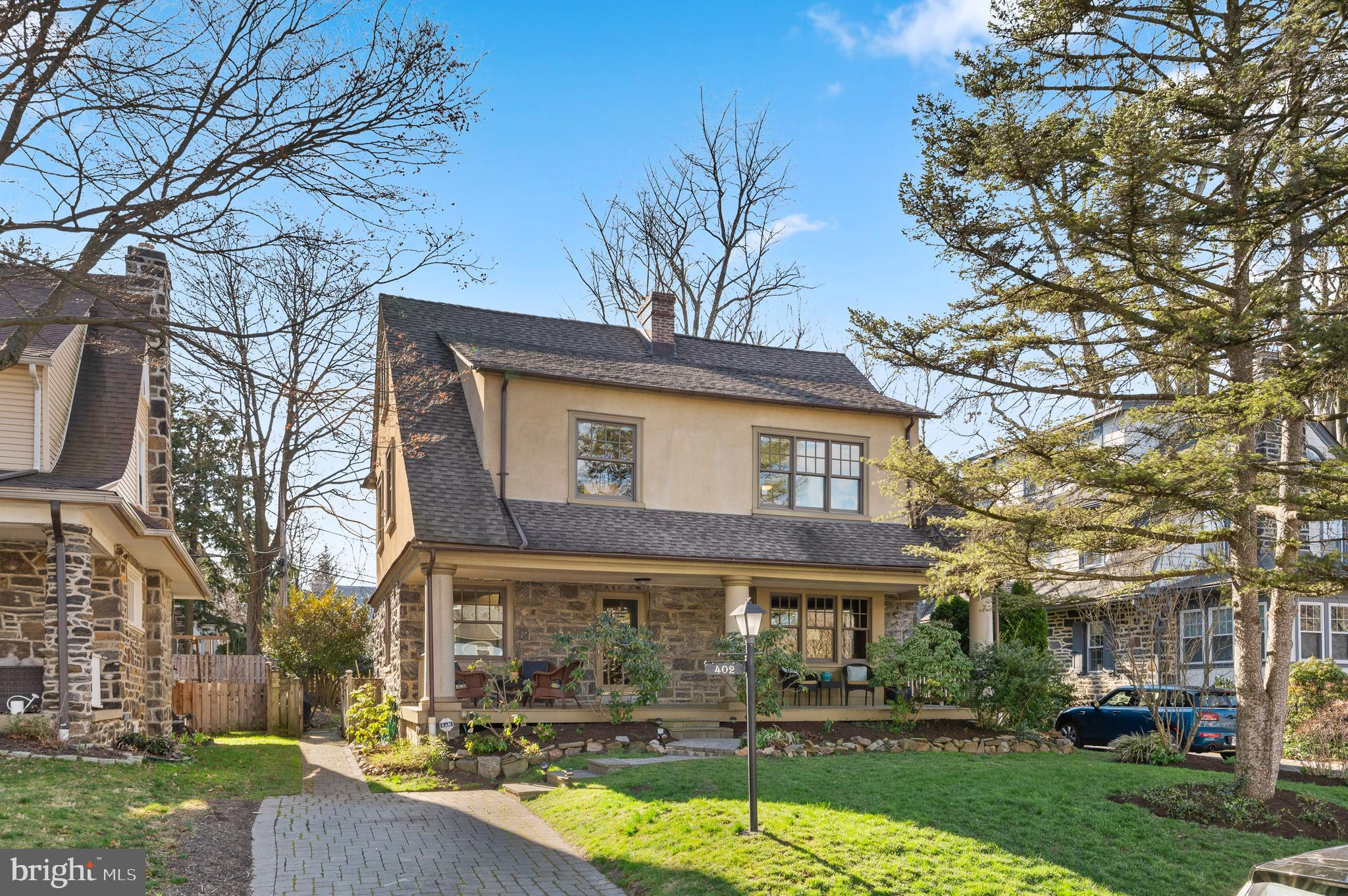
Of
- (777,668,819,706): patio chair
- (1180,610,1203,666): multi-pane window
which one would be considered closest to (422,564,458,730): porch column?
(777,668,819,706): patio chair

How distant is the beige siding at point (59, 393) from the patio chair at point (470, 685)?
6350 mm

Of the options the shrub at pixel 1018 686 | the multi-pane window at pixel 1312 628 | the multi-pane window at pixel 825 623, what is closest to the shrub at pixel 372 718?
the multi-pane window at pixel 825 623

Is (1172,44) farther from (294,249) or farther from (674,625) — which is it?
(674,625)

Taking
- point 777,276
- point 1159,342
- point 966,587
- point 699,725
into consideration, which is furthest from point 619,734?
point 777,276

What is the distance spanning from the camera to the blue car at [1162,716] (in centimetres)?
1686

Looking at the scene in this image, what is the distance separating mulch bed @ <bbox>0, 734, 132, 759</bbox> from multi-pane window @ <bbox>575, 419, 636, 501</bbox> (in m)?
7.87

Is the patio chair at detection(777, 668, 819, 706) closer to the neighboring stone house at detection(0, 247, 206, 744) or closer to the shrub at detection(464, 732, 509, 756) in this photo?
the shrub at detection(464, 732, 509, 756)

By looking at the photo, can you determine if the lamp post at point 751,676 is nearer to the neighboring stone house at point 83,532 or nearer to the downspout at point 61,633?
the neighboring stone house at point 83,532

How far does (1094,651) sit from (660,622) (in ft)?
47.7

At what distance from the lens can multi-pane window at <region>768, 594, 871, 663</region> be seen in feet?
62.2

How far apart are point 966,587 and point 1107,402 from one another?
8.99ft

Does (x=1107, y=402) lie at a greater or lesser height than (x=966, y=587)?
greater

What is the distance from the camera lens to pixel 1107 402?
11734 millimetres

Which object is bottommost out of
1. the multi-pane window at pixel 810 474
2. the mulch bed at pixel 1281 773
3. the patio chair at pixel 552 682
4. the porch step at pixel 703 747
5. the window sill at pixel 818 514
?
the mulch bed at pixel 1281 773
